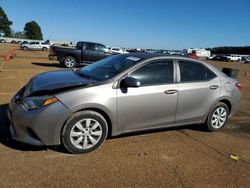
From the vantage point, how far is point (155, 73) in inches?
194

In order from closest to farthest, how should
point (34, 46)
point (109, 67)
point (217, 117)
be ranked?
point (109, 67) < point (217, 117) < point (34, 46)

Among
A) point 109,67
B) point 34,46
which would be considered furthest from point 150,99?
point 34,46

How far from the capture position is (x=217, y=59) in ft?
212

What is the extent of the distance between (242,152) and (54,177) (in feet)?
10.5

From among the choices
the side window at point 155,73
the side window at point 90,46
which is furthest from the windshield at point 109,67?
the side window at point 90,46

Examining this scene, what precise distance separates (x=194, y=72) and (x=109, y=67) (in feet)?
5.42

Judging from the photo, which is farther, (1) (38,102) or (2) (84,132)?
(2) (84,132)

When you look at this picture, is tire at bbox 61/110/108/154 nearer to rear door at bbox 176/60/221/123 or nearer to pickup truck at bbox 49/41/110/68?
rear door at bbox 176/60/221/123

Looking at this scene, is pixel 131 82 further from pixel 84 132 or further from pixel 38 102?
pixel 38 102

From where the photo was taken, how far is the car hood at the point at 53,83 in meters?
4.18

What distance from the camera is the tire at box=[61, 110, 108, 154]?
4.14 m

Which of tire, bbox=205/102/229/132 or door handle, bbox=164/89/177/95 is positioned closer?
door handle, bbox=164/89/177/95

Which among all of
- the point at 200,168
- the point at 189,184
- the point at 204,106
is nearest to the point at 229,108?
the point at 204,106

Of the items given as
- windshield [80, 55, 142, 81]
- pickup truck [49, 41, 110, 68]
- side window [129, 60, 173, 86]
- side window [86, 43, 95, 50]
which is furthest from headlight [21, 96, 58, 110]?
side window [86, 43, 95, 50]
